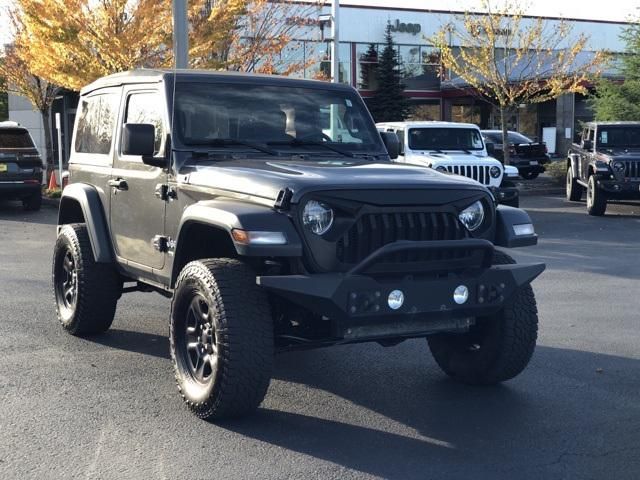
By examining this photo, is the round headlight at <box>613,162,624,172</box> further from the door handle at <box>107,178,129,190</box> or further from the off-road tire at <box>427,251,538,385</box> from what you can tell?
the door handle at <box>107,178,129,190</box>

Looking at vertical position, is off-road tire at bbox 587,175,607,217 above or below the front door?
below

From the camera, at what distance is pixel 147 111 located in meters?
6.53

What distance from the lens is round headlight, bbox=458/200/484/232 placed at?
5.42 m

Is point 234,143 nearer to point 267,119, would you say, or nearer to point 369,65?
point 267,119

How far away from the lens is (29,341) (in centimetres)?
729

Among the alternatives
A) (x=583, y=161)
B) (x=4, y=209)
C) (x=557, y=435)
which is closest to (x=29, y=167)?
(x=4, y=209)

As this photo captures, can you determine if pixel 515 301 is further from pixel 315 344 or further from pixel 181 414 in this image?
pixel 181 414

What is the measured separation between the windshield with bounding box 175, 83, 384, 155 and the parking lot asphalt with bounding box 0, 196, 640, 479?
5.37 feet

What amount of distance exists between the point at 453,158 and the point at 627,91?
12359 millimetres

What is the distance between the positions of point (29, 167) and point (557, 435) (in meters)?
15.1

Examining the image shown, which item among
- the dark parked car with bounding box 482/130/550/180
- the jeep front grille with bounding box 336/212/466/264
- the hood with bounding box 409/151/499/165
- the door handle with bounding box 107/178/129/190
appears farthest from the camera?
the dark parked car with bounding box 482/130/550/180

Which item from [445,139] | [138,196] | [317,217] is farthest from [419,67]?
[317,217]

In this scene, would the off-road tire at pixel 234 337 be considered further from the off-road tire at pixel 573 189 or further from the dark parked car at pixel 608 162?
the off-road tire at pixel 573 189

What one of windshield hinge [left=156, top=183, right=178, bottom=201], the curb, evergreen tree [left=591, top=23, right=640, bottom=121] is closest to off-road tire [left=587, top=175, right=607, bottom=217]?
the curb
